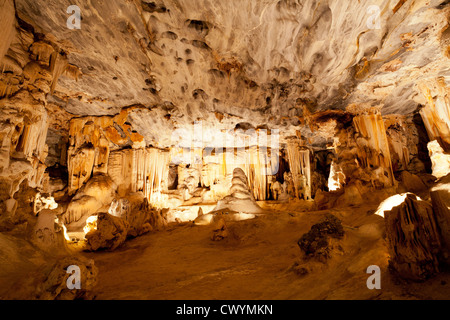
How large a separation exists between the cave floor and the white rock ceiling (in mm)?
5478

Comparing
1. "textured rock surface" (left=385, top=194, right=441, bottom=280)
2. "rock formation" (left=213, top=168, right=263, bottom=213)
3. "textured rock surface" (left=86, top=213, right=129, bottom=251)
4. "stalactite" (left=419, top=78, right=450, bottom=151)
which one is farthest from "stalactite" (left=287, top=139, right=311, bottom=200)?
"textured rock surface" (left=385, top=194, right=441, bottom=280)

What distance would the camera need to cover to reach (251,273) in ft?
13.4

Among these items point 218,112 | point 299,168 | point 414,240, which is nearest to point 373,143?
point 299,168

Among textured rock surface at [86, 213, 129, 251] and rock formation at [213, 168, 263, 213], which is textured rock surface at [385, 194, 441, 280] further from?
rock formation at [213, 168, 263, 213]

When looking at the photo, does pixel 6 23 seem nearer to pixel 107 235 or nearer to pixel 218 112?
pixel 107 235

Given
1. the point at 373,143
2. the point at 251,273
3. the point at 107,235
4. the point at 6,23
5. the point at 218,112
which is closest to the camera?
the point at 251,273

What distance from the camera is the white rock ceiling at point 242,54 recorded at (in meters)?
5.96

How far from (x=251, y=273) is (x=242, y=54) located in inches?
264

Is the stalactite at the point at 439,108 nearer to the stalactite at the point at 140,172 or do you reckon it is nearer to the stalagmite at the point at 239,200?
the stalagmite at the point at 239,200

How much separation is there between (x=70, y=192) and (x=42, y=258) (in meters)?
8.55

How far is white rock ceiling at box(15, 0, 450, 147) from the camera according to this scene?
19.5 ft

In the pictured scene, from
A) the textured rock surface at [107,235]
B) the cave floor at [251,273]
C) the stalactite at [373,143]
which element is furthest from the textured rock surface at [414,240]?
the stalactite at [373,143]

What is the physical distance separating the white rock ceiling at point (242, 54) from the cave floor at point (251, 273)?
5.48 m

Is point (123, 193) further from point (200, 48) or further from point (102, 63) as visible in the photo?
point (200, 48)
